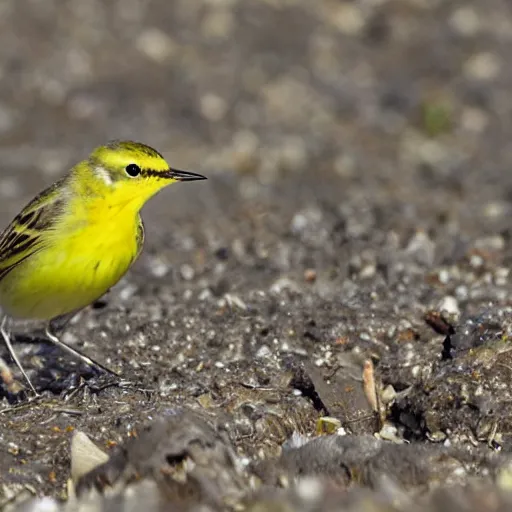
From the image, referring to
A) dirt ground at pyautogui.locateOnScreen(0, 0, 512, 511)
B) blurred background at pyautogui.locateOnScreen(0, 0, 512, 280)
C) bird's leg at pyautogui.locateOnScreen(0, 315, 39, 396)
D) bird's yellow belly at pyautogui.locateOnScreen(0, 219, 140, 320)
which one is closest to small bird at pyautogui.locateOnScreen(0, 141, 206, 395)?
bird's yellow belly at pyautogui.locateOnScreen(0, 219, 140, 320)

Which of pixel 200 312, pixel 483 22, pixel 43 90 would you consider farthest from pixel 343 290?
pixel 483 22

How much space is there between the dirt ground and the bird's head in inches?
44.1

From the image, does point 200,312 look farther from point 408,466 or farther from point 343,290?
point 408,466

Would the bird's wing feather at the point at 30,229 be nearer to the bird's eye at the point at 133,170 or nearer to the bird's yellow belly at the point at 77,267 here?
the bird's yellow belly at the point at 77,267

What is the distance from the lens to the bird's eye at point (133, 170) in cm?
662

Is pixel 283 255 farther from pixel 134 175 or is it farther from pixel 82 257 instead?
pixel 82 257

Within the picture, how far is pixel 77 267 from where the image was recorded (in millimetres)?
6473

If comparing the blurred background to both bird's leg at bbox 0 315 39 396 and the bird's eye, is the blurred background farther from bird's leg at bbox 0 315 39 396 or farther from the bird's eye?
the bird's eye

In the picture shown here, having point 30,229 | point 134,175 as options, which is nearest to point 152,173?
point 134,175

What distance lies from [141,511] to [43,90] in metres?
10.0

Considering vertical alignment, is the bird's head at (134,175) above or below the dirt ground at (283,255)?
above

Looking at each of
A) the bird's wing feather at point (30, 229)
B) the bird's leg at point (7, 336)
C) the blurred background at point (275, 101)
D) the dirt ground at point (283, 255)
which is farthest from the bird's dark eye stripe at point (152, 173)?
the blurred background at point (275, 101)

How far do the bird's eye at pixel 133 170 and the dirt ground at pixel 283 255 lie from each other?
122cm

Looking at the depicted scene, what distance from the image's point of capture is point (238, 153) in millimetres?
12211
